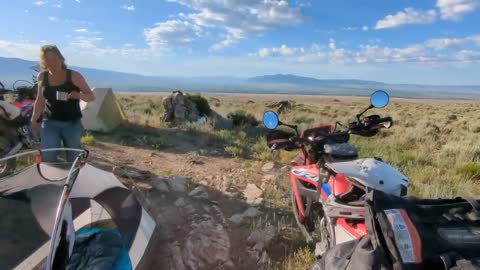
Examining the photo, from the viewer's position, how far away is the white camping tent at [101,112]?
9836 millimetres

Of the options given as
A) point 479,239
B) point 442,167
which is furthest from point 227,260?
point 442,167

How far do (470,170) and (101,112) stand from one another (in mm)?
7824

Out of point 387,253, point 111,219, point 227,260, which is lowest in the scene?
point 227,260

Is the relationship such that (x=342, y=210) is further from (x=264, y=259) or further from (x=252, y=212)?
(x=252, y=212)

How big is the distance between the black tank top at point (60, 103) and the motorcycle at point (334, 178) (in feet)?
8.28

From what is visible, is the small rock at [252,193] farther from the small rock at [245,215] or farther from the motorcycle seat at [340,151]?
the motorcycle seat at [340,151]

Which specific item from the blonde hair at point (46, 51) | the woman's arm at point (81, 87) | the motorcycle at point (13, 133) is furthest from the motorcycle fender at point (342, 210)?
the motorcycle at point (13, 133)

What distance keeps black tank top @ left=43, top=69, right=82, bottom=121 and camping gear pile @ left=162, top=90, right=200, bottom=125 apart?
6917 mm

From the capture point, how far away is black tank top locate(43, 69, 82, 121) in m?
4.76

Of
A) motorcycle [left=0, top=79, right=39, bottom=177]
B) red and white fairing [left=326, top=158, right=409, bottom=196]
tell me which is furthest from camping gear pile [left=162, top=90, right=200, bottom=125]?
red and white fairing [left=326, top=158, right=409, bottom=196]

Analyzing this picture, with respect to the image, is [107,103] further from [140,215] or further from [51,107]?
[140,215]

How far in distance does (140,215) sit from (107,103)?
718cm

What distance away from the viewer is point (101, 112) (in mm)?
9984

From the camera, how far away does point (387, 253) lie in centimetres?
197
